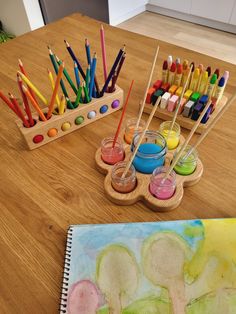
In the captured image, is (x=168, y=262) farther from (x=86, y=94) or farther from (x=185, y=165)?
(x=86, y=94)

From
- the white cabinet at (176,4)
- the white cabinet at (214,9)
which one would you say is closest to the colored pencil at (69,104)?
the white cabinet at (214,9)

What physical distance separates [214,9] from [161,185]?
Answer: 2.31 meters

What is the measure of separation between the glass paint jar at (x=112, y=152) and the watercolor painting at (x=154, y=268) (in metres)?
0.15

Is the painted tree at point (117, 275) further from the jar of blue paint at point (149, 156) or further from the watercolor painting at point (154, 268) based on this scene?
the jar of blue paint at point (149, 156)

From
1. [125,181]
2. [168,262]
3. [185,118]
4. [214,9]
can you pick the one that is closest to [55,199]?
[125,181]

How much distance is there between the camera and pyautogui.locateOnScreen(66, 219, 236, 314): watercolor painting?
0.41 metres

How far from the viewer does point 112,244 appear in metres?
0.47

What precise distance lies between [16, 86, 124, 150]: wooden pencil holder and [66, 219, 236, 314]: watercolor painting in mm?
247

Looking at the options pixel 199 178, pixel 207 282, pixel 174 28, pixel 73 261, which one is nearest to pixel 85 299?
pixel 73 261

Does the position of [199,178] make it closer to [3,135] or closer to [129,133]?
[129,133]

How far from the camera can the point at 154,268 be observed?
443 millimetres

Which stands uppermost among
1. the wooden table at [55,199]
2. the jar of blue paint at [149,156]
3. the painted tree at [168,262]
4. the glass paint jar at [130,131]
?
the jar of blue paint at [149,156]

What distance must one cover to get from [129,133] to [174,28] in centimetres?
224

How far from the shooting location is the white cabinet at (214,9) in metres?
2.21
